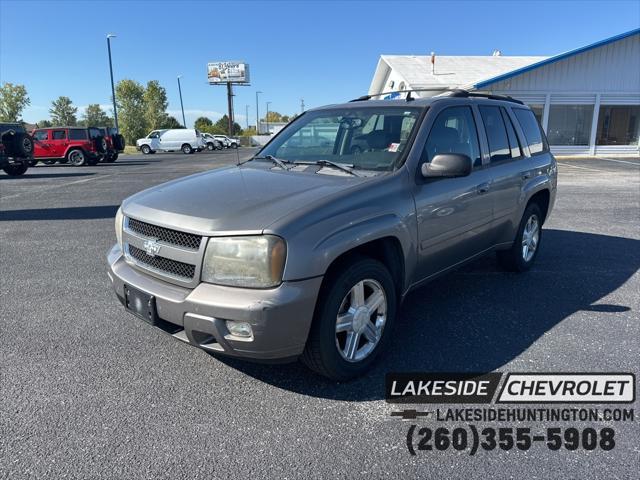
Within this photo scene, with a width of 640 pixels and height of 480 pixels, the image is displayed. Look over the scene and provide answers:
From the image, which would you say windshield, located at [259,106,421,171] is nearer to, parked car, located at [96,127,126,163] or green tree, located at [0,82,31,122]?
parked car, located at [96,127,126,163]

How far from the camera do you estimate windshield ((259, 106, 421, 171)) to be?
3.51 metres

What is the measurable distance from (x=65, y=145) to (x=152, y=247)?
74.0 feet

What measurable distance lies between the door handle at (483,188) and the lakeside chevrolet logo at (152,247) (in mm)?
2607

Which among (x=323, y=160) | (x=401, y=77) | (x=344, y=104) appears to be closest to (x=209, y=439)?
(x=323, y=160)

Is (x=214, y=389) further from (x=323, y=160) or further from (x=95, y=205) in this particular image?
(x=95, y=205)

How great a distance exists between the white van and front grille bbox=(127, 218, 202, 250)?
37.3 metres

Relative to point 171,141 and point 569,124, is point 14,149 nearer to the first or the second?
point 171,141

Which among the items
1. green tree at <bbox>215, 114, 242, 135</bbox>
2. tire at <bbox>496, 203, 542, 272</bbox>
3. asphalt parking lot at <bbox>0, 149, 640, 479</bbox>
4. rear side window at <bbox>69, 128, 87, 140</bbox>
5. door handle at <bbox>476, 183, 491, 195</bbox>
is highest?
green tree at <bbox>215, 114, 242, 135</bbox>

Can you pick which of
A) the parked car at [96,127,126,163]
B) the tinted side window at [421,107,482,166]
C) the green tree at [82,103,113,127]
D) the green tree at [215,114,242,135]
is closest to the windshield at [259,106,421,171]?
the tinted side window at [421,107,482,166]

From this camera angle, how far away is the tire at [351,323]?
2.71m

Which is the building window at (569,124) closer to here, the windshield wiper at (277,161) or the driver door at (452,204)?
the driver door at (452,204)

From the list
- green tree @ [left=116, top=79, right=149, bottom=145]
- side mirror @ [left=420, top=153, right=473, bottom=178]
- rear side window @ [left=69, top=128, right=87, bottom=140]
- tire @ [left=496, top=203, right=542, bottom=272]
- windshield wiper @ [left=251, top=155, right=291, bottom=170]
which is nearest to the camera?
side mirror @ [left=420, top=153, right=473, bottom=178]

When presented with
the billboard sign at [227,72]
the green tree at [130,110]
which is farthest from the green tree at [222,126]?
the green tree at [130,110]

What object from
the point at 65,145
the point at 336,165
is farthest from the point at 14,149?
the point at 336,165
